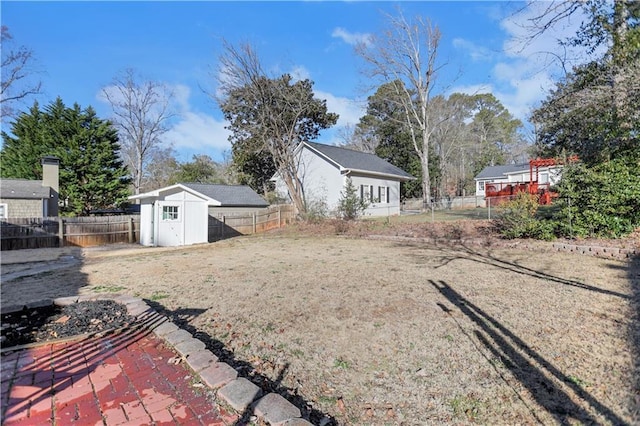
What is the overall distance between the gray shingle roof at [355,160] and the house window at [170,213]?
9.82 meters

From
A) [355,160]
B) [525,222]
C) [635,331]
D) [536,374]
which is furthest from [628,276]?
[355,160]

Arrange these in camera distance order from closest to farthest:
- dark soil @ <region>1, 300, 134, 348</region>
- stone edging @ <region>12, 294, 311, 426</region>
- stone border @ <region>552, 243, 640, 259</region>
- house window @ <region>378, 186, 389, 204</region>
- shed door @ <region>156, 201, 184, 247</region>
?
1. stone edging @ <region>12, 294, 311, 426</region>
2. dark soil @ <region>1, 300, 134, 348</region>
3. stone border @ <region>552, 243, 640, 259</region>
4. shed door @ <region>156, 201, 184, 247</region>
5. house window @ <region>378, 186, 389, 204</region>

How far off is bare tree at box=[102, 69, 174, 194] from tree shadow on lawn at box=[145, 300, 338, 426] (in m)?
29.8

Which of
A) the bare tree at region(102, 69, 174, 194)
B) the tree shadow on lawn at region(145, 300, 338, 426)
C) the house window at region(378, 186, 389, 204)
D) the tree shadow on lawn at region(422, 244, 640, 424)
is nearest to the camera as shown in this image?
the tree shadow on lawn at region(145, 300, 338, 426)

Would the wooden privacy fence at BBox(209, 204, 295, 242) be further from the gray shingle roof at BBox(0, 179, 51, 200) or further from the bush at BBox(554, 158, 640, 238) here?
the bush at BBox(554, 158, 640, 238)

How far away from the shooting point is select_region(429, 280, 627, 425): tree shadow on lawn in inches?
85.8

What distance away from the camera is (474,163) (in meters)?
42.7

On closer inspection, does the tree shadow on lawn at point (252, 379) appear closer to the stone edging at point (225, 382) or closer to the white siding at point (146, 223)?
the stone edging at point (225, 382)

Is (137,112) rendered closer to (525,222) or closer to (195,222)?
(195,222)

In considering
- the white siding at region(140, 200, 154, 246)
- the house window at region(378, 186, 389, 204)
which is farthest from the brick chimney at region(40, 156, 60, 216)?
the house window at region(378, 186, 389, 204)

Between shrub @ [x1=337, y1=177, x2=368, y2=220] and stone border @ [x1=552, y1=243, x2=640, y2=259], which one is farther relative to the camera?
shrub @ [x1=337, y1=177, x2=368, y2=220]

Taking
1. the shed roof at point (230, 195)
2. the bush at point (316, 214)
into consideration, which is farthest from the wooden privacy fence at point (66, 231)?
the bush at point (316, 214)

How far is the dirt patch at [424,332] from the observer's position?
2346 mm

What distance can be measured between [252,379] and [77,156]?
78.8 feet
